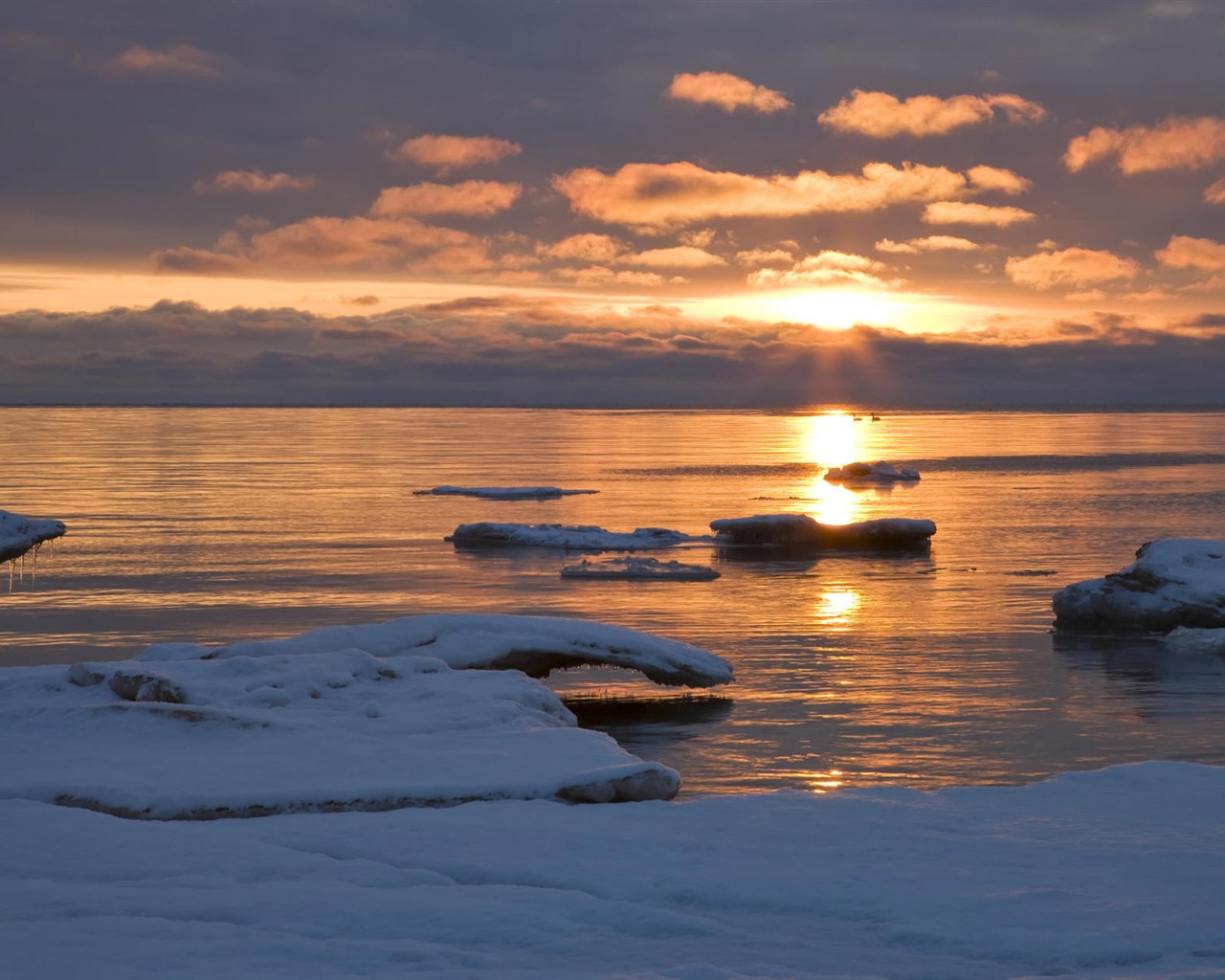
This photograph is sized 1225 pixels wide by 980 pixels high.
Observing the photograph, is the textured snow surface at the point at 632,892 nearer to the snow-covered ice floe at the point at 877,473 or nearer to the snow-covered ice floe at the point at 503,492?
the snow-covered ice floe at the point at 503,492

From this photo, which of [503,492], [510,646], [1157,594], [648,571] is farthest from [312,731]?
[503,492]

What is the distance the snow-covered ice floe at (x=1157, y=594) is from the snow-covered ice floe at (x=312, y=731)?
1059 centimetres

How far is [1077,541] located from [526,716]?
30566 millimetres

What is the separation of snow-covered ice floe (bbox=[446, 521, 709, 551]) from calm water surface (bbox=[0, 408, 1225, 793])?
0.97 metres

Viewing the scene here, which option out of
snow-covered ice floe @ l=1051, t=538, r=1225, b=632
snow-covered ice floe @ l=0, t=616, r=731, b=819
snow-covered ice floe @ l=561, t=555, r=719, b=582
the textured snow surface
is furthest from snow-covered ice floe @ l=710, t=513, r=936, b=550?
the textured snow surface

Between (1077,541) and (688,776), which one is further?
(1077,541)

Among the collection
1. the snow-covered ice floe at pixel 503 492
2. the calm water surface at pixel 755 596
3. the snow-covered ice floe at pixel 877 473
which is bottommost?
the calm water surface at pixel 755 596

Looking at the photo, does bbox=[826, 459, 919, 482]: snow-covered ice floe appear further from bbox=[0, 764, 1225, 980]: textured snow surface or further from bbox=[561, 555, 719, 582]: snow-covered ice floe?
bbox=[0, 764, 1225, 980]: textured snow surface

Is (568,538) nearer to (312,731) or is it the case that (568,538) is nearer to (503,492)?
(503,492)

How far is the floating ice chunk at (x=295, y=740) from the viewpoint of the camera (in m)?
12.0

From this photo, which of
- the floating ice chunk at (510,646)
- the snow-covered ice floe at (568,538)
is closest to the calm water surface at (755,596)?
the floating ice chunk at (510,646)

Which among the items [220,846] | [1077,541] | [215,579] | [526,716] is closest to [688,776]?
[526,716]

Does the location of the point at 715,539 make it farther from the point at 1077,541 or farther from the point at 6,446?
the point at 6,446

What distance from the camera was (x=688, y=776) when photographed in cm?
1551
